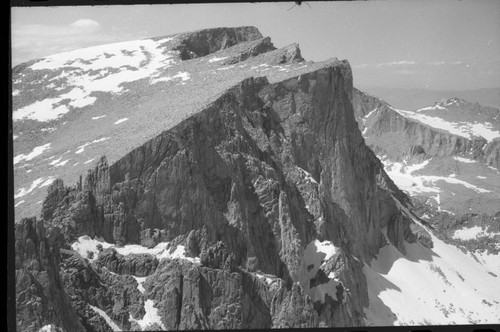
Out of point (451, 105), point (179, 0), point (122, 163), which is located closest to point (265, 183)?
point (122, 163)

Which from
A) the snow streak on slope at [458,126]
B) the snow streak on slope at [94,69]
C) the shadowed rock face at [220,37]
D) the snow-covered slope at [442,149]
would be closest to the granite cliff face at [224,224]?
the snow streak on slope at [94,69]

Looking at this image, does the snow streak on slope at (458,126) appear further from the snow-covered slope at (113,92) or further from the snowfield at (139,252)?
the snowfield at (139,252)

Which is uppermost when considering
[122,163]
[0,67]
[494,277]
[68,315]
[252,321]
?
[0,67]

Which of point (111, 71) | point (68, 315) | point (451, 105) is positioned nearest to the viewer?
point (68, 315)

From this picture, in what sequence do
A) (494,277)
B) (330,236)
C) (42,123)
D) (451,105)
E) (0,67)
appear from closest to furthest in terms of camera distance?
(0,67), (330,236), (42,123), (494,277), (451,105)

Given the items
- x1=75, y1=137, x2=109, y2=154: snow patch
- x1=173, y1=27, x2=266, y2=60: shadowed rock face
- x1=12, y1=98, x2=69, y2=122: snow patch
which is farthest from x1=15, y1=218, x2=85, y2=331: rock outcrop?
x1=173, y1=27, x2=266, y2=60: shadowed rock face

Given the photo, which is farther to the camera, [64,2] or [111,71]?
[111,71]

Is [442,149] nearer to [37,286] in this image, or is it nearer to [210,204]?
[210,204]

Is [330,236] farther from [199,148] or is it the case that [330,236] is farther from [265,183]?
[199,148]
